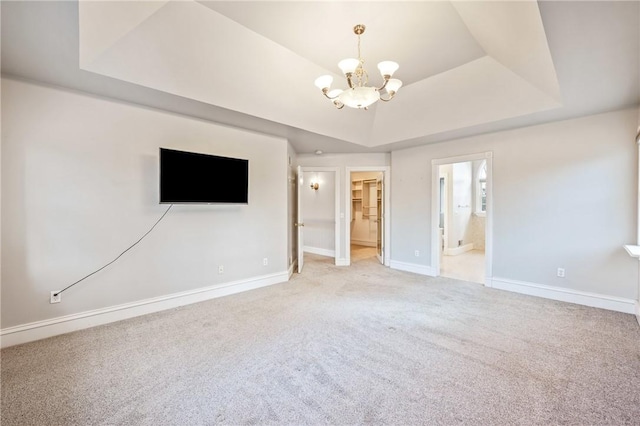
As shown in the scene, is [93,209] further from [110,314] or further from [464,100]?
[464,100]

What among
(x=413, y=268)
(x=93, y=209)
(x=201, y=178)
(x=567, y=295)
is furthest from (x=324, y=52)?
(x=567, y=295)

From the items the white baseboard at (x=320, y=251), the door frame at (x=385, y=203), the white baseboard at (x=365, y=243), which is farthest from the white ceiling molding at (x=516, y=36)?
the white baseboard at (x=365, y=243)

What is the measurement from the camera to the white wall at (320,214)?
23.2ft

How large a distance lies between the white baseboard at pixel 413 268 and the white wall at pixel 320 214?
1.82 m

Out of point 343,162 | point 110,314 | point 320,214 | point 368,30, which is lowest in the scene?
point 110,314

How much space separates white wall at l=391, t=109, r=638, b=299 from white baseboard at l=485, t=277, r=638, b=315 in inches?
2.6

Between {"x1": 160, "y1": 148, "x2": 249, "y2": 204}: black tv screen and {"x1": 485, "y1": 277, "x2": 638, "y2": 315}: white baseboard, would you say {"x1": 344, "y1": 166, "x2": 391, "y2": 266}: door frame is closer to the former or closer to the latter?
{"x1": 485, "y1": 277, "x2": 638, "y2": 315}: white baseboard

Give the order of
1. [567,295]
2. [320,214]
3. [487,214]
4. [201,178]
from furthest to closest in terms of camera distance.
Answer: [320,214] → [487,214] → [567,295] → [201,178]

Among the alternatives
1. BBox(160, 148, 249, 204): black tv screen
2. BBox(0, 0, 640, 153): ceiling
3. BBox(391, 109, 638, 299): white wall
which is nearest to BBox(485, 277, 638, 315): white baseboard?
BBox(391, 109, 638, 299): white wall

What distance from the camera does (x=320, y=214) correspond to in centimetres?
732

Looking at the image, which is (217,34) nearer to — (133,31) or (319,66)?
(133,31)

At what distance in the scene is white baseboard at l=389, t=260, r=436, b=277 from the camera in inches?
198

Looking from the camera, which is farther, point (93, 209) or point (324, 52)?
point (324, 52)

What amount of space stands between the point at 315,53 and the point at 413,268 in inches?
166
